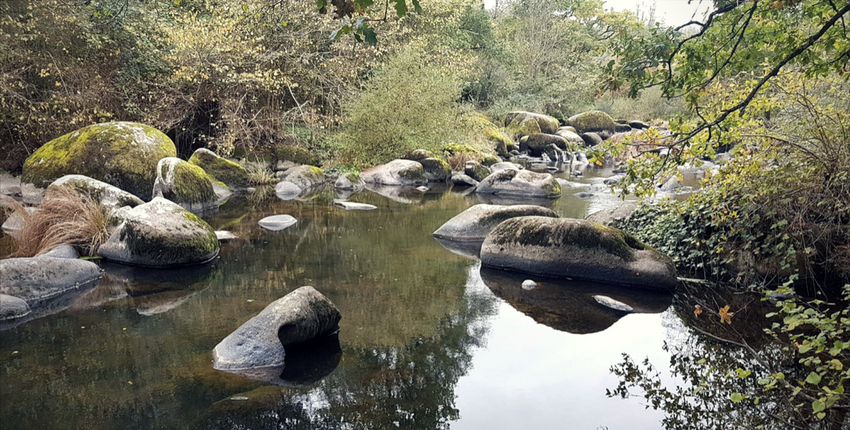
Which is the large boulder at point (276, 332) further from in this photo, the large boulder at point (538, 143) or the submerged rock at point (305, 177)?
the large boulder at point (538, 143)

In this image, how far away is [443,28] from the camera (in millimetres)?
22125

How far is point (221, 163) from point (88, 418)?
38.5ft

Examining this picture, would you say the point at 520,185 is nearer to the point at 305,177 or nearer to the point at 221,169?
the point at 305,177

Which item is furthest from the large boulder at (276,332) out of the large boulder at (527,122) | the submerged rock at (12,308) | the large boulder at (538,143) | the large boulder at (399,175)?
the large boulder at (527,122)

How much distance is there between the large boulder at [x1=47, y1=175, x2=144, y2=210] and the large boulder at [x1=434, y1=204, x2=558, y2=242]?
5.01 metres

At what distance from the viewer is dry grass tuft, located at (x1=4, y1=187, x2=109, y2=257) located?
7320 millimetres

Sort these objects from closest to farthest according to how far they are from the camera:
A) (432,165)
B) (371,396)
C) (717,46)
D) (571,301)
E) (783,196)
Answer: (717,46), (371,396), (783,196), (571,301), (432,165)

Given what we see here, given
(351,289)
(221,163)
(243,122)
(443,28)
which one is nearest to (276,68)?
(243,122)

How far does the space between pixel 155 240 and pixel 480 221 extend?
4900 mm

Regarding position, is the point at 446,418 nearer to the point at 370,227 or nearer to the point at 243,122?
the point at 370,227

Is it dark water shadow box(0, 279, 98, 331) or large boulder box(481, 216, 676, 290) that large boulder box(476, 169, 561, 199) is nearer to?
large boulder box(481, 216, 676, 290)

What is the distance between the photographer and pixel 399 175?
16.5 meters

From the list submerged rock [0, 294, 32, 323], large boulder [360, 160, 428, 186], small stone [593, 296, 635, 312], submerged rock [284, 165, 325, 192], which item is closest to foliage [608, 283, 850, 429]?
small stone [593, 296, 635, 312]

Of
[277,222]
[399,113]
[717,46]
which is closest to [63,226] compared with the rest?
[277,222]
